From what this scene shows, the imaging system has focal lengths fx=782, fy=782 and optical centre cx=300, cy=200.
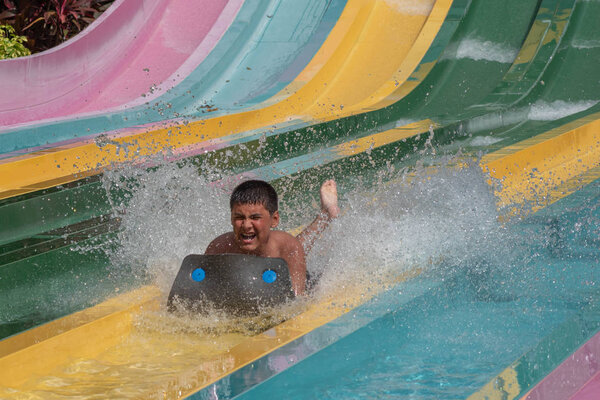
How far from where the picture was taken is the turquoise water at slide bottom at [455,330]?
77.7 inches

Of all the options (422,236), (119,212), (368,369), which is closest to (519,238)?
(422,236)

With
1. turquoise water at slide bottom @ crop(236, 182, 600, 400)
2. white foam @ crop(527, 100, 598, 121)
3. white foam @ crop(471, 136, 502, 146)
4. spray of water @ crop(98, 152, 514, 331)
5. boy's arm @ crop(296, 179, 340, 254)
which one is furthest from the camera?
white foam @ crop(527, 100, 598, 121)

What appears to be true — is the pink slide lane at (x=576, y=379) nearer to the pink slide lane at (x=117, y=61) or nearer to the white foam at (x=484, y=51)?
the pink slide lane at (x=117, y=61)

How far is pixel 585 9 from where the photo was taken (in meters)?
6.56

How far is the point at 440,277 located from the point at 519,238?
0.60 metres

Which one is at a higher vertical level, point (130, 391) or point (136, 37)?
point (136, 37)

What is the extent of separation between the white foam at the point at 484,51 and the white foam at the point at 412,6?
54cm

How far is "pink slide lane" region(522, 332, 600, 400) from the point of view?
2025 millimetres

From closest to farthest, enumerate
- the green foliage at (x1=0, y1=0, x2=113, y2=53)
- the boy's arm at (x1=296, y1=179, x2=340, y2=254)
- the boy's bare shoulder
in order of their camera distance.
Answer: the boy's bare shoulder < the boy's arm at (x1=296, y1=179, x2=340, y2=254) < the green foliage at (x1=0, y1=0, x2=113, y2=53)

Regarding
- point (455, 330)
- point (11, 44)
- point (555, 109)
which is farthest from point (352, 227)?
point (11, 44)

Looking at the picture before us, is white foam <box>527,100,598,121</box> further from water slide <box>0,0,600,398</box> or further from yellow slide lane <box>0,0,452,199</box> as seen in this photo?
yellow slide lane <box>0,0,452,199</box>

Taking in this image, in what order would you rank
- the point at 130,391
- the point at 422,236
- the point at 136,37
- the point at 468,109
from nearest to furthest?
the point at 130,391 → the point at 422,236 → the point at 468,109 → the point at 136,37

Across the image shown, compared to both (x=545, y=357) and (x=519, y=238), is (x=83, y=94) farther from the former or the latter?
(x=545, y=357)

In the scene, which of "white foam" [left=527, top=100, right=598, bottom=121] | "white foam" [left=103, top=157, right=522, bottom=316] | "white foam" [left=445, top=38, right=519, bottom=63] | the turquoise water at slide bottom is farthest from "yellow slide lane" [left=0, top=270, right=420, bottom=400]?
"white foam" [left=445, top=38, right=519, bottom=63]
